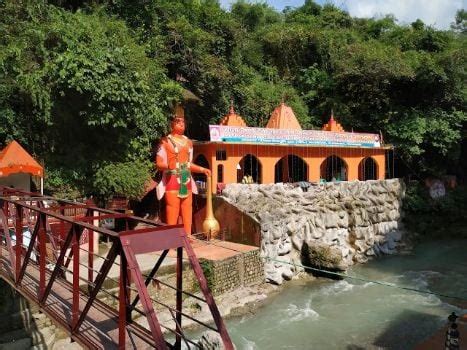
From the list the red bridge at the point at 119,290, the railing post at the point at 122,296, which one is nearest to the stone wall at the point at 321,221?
the red bridge at the point at 119,290

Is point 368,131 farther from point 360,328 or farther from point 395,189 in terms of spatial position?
point 360,328

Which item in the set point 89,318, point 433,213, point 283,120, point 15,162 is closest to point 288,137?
point 283,120

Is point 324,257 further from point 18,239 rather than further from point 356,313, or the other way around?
point 18,239

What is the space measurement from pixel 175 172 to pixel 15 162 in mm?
5071

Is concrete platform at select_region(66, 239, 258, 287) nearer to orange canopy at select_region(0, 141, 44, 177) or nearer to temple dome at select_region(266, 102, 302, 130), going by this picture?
orange canopy at select_region(0, 141, 44, 177)

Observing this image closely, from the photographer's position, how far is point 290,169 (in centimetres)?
2520

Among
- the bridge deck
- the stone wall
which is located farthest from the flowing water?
the bridge deck

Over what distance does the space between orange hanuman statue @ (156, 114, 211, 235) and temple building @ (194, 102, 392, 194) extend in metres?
3.49

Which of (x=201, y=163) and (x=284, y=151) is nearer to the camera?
(x=201, y=163)

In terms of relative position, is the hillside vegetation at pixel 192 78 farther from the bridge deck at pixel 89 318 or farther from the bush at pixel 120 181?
the bridge deck at pixel 89 318

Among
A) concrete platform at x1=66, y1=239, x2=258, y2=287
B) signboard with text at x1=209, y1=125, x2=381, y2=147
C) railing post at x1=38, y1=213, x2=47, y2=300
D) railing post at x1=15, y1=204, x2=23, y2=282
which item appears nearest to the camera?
railing post at x1=38, y1=213, x2=47, y2=300

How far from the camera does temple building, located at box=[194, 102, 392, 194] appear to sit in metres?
18.9

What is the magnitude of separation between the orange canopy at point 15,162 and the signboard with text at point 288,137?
23.2 feet

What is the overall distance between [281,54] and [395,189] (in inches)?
556
